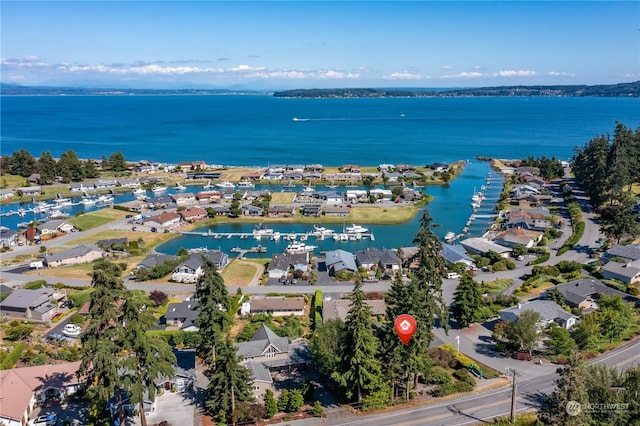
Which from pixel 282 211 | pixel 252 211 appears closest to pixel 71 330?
pixel 252 211

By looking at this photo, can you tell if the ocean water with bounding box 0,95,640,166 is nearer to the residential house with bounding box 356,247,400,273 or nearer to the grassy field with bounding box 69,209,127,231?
the grassy field with bounding box 69,209,127,231

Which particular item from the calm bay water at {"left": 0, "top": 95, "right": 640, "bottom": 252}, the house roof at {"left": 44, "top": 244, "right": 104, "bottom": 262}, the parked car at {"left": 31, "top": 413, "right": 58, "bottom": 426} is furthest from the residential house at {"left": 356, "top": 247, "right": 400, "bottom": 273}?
the parked car at {"left": 31, "top": 413, "right": 58, "bottom": 426}

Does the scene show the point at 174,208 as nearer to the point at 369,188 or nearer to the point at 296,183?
the point at 296,183

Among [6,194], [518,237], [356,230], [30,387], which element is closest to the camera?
[30,387]

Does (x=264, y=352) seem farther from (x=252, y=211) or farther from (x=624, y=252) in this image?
(x=252, y=211)

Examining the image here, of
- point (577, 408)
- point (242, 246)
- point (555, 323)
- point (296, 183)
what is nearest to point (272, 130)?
point (296, 183)

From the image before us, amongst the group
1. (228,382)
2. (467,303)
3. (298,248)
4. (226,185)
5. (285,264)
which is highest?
(228,382)
